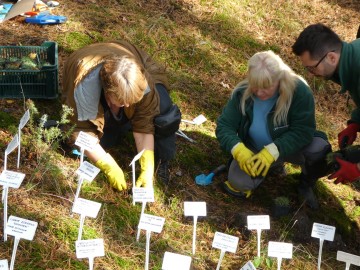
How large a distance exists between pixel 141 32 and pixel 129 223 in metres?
2.36

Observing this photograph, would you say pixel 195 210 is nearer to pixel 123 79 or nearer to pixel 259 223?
pixel 259 223

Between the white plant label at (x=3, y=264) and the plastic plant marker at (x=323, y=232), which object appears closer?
the white plant label at (x=3, y=264)

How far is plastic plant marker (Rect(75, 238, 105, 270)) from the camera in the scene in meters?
2.31

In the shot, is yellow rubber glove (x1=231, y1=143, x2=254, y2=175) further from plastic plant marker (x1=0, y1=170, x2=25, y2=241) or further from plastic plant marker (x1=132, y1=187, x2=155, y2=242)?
→ plastic plant marker (x1=0, y1=170, x2=25, y2=241)

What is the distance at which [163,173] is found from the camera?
3211 mm

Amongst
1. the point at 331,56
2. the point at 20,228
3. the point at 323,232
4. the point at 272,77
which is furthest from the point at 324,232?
the point at 20,228

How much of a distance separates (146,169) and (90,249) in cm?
81

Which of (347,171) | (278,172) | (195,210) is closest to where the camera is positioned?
(195,210)

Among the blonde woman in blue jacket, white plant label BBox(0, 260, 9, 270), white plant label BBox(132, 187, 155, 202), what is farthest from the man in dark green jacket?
white plant label BBox(0, 260, 9, 270)

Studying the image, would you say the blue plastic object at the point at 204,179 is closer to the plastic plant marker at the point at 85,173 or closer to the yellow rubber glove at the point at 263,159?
the yellow rubber glove at the point at 263,159

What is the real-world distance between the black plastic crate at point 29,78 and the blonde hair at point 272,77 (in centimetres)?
141

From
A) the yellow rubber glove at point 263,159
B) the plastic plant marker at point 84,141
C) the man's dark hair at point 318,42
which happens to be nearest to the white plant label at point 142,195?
the plastic plant marker at point 84,141

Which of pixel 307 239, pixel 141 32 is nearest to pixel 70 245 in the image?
pixel 307 239

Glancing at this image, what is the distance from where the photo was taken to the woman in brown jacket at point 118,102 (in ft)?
8.38
